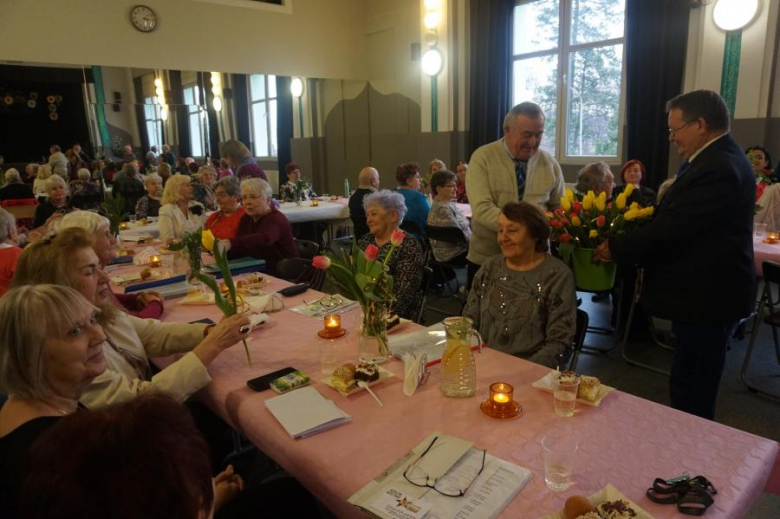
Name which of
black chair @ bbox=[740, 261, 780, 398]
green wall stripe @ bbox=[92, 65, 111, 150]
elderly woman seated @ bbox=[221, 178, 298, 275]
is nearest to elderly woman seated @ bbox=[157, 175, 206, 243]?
elderly woman seated @ bbox=[221, 178, 298, 275]

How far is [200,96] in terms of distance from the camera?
7.32 metres

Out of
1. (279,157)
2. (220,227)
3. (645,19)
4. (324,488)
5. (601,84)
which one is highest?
(645,19)

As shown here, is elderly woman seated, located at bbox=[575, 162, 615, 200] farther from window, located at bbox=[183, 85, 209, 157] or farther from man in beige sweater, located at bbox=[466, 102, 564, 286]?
window, located at bbox=[183, 85, 209, 157]

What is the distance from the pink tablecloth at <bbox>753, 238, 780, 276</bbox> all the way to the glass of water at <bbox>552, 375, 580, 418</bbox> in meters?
2.33

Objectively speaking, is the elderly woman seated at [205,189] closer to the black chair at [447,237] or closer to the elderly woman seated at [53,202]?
the elderly woman seated at [53,202]

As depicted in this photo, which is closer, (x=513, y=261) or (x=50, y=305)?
(x=50, y=305)

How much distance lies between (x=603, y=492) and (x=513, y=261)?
1.21 meters

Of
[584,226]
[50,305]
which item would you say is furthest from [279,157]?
[50,305]

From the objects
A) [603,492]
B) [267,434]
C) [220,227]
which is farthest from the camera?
[220,227]

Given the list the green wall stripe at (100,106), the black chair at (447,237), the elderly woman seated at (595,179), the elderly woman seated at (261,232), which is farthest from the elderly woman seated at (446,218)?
the green wall stripe at (100,106)

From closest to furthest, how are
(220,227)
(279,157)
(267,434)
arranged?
(267,434) < (220,227) < (279,157)

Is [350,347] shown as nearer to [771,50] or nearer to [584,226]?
[584,226]

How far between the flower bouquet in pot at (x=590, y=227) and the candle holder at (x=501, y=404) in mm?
1061

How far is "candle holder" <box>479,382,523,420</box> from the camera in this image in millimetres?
1431
